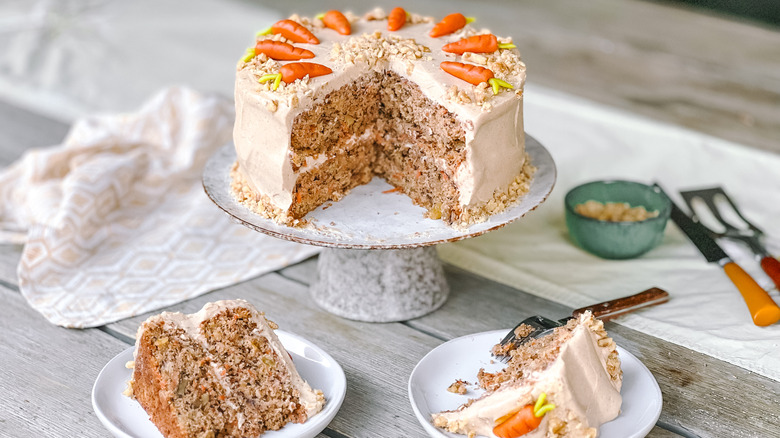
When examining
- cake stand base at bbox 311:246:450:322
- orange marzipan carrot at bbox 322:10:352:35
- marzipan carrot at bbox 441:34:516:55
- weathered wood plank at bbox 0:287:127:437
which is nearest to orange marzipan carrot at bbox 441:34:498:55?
marzipan carrot at bbox 441:34:516:55

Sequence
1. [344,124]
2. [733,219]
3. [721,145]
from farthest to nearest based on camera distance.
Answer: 1. [721,145]
2. [733,219]
3. [344,124]

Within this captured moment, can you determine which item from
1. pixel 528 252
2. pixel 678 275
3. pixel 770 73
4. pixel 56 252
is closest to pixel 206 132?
pixel 56 252

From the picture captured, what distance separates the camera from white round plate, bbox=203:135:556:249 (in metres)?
Answer: 2.46

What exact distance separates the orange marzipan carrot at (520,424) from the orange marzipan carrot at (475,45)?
1.17 m

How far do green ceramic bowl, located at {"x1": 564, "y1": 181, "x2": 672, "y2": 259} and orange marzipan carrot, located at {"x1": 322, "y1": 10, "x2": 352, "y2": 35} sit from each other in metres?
1.04

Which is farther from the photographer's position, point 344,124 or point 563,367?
point 344,124

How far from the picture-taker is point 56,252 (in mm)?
3037

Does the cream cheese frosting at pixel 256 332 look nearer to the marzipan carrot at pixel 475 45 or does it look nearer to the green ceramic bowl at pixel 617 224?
Answer: the marzipan carrot at pixel 475 45

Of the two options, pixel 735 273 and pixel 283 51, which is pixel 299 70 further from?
pixel 735 273

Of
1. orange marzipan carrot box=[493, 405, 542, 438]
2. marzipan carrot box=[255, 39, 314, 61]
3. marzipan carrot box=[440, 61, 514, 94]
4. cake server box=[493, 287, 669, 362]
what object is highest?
marzipan carrot box=[255, 39, 314, 61]

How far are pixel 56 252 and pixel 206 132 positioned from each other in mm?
872

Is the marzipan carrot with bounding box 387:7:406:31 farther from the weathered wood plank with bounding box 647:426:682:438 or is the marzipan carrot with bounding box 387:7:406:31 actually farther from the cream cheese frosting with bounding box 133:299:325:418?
the weathered wood plank with bounding box 647:426:682:438

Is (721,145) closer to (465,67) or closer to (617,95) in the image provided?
(617,95)

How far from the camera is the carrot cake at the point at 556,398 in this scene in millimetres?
2041
